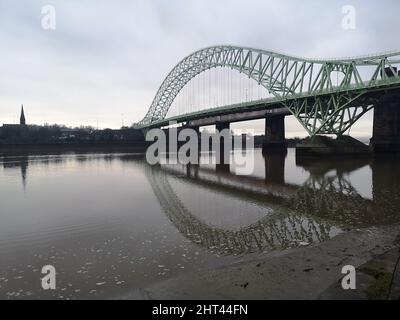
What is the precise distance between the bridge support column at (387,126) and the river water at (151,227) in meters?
38.8

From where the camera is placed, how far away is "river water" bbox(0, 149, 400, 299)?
7.73m

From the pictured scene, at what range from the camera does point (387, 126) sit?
57.4 metres

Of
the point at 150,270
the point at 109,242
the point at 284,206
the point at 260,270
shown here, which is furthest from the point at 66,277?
the point at 284,206

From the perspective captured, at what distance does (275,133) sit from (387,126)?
28831mm

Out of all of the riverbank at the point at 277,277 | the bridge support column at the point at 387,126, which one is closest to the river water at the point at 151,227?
the riverbank at the point at 277,277

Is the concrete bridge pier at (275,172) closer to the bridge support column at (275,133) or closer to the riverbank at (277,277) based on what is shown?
the riverbank at (277,277)

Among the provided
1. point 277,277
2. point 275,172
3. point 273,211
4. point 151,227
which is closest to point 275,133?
point 275,172

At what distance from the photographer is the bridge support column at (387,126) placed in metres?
56.4

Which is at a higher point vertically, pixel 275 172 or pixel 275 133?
pixel 275 133

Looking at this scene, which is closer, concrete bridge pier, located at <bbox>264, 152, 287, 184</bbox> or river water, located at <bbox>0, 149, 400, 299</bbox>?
river water, located at <bbox>0, 149, 400, 299</bbox>

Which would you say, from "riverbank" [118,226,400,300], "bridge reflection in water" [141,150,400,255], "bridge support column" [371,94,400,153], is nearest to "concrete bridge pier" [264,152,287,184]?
"bridge reflection in water" [141,150,400,255]

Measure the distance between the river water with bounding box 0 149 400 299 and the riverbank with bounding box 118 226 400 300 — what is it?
2.17 ft

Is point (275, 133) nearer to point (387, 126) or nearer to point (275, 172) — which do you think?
point (387, 126)

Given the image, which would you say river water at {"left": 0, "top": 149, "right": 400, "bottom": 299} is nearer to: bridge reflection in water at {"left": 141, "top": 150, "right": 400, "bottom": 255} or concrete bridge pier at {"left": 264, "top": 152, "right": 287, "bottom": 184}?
bridge reflection in water at {"left": 141, "top": 150, "right": 400, "bottom": 255}
